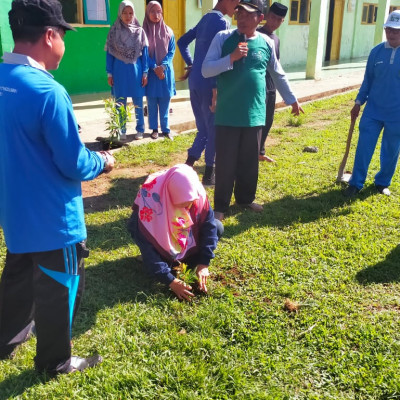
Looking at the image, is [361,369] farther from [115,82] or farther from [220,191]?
[115,82]

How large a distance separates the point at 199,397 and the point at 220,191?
7.83 feet

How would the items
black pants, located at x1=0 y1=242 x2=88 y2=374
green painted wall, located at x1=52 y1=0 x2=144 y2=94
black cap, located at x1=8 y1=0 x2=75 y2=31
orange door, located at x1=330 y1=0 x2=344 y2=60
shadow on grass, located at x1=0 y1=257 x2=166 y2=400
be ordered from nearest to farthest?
black cap, located at x1=8 y1=0 x2=75 y2=31, black pants, located at x1=0 y1=242 x2=88 y2=374, shadow on grass, located at x1=0 y1=257 x2=166 y2=400, green painted wall, located at x1=52 y1=0 x2=144 y2=94, orange door, located at x1=330 y1=0 x2=344 y2=60

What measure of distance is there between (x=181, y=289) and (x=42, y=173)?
54.8 inches

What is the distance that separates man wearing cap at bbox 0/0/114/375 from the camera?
196 cm

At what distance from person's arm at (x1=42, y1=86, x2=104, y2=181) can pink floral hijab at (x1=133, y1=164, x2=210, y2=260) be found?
0.91m

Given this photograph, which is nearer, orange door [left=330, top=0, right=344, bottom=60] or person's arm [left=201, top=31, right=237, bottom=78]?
person's arm [left=201, top=31, right=237, bottom=78]

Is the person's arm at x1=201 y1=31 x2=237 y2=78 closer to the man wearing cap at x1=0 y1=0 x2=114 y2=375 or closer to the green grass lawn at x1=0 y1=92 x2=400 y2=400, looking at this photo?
the green grass lawn at x1=0 y1=92 x2=400 y2=400

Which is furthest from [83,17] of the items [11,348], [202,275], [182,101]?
[11,348]

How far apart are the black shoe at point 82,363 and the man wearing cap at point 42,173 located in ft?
0.36

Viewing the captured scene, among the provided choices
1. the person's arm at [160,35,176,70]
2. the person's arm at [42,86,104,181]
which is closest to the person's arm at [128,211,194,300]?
the person's arm at [42,86,104,181]

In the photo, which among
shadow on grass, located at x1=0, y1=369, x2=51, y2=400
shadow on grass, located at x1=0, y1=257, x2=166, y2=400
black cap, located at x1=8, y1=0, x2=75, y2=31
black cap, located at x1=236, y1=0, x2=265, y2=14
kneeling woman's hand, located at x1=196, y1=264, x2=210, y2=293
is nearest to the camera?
black cap, located at x1=8, y1=0, x2=75, y2=31

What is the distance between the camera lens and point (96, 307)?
10.2 ft

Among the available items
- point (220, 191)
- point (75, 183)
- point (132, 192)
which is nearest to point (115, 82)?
point (132, 192)

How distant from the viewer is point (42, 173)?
6.77 ft
